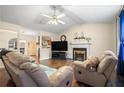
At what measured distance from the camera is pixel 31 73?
1413 millimetres

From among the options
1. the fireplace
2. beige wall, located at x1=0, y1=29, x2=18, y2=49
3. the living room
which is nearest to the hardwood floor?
the living room

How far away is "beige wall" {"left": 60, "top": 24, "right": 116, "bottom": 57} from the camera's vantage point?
181 centimetres

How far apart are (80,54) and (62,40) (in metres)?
0.34

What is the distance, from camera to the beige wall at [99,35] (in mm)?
1812

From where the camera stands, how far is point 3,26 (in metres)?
1.67

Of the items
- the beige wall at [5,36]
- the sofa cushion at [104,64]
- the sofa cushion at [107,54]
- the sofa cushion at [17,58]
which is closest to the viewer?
the sofa cushion at [17,58]

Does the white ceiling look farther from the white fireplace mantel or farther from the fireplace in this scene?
the fireplace

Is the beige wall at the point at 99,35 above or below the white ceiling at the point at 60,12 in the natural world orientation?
below

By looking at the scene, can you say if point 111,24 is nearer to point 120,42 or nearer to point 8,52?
point 120,42

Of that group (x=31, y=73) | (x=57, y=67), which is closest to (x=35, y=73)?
(x=31, y=73)

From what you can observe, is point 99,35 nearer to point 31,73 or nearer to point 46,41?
point 46,41

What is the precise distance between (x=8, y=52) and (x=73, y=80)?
960 millimetres

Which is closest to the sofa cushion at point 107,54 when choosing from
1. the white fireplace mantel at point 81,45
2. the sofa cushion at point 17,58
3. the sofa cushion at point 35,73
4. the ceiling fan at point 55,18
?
the white fireplace mantel at point 81,45

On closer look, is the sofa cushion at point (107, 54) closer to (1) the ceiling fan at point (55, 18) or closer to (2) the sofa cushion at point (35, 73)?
(1) the ceiling fan at point (55, 18)
